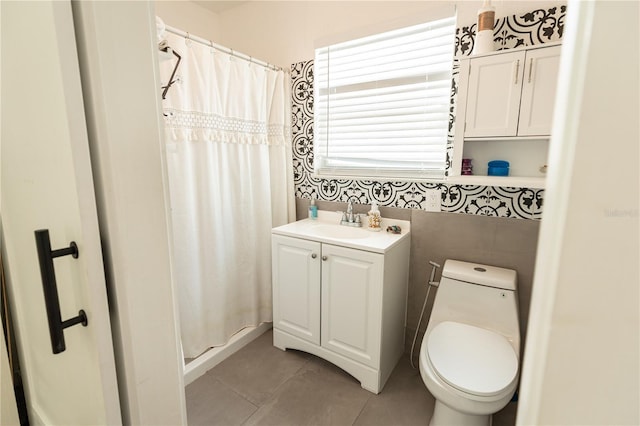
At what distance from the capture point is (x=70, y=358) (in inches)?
31.4

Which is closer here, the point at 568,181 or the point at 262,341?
the point at 568,181

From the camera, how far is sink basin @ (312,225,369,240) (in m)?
2.05

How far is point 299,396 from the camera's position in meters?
1.74

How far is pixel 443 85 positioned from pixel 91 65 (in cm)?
174

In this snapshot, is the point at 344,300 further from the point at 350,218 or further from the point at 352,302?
the point at 350,218

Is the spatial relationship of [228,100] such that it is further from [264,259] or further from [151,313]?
[151,313]

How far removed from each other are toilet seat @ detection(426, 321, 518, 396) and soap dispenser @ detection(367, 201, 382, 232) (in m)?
0.70

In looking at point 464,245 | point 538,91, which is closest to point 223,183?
point 464,245

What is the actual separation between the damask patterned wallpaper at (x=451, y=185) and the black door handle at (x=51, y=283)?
1716mm

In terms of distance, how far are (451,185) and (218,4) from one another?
2.24 m

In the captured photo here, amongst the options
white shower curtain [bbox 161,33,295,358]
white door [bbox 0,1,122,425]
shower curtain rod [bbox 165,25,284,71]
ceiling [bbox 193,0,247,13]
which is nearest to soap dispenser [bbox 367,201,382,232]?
white shower curtain [bbox 161,33,295,358]

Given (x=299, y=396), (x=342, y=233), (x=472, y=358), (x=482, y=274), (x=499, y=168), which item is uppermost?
(x=499, y=168)

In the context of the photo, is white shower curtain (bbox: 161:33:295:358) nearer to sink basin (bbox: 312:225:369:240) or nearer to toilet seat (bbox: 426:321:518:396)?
sink basin (bbox: 312:225:369:240)

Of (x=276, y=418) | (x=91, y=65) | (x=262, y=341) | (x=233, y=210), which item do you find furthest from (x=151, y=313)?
(x=262, y=341)
